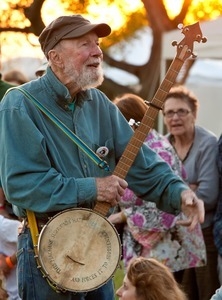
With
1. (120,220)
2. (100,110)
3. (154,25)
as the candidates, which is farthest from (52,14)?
(100,110)

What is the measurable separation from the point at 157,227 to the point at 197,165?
37.2 inches

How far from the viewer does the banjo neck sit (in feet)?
16.1

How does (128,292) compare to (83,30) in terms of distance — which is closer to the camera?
(83,30)

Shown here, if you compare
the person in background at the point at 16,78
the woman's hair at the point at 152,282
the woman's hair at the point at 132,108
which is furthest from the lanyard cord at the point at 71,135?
the person in background at the point at 16,78

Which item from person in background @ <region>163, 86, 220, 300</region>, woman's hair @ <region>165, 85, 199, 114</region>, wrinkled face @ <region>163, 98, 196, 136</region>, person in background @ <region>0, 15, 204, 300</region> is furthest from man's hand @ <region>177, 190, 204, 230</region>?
woman's hair @ <region>165, 85, 199, 114</region>

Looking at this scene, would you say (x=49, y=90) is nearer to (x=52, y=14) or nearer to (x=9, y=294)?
(x=9, y=294)

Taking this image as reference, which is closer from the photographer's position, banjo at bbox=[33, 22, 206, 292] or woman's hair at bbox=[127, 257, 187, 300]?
banjo at bbox=[33, 22, 206, 292]

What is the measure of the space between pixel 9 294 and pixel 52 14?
1246 centimetres

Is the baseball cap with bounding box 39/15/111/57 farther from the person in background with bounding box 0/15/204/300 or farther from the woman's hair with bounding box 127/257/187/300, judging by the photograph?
the woman's hair with bounding box 127/257/187/300

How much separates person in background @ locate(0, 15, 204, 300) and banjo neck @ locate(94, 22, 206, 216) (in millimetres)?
69

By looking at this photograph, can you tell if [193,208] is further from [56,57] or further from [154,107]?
[56,57]

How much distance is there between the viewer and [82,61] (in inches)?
195

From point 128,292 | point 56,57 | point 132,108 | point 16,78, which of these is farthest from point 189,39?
point 16,78

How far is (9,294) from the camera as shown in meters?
6.76
